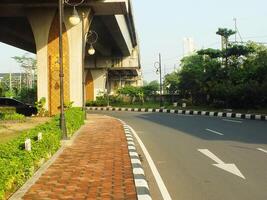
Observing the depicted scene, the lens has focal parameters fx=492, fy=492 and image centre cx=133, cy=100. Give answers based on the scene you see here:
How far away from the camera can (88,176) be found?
8.96 meters

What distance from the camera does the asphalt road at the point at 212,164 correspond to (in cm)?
782

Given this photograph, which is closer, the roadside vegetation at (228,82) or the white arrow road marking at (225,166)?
the white arrow road marking at (225,166)

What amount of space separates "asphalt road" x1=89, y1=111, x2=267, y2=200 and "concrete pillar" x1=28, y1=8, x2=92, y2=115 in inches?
467

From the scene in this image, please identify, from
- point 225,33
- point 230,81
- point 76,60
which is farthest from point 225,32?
point 76,60

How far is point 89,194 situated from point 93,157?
411cm

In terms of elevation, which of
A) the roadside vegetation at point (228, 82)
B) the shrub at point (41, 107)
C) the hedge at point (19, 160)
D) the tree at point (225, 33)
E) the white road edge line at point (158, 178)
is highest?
the tree at point (225, 33)

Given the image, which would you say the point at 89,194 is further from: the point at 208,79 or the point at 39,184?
the point at 208,79

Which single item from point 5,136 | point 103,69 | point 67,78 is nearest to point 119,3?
point 67,78

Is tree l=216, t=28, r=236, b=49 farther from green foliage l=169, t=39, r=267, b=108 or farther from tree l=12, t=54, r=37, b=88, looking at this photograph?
tree l=12, t=54, r=37, b=88

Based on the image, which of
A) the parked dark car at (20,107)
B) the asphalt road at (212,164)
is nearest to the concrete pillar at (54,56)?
the parked dark car at (20,107)

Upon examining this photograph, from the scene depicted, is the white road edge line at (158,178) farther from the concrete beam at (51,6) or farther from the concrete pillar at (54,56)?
the concrete pillar at (54,56)

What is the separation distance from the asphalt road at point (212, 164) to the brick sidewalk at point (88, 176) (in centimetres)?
78

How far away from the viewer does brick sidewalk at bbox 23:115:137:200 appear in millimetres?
7436

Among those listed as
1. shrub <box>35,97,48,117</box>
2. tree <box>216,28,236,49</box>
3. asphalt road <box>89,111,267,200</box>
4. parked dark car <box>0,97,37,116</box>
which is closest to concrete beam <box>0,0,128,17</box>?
shrub <box>35,97,48,117</box>
